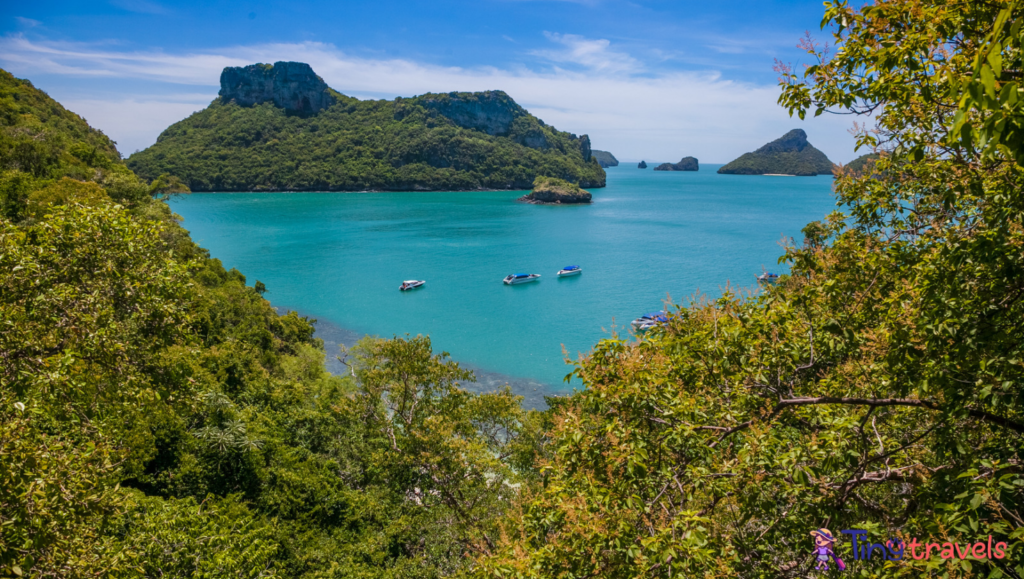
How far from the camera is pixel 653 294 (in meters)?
46.7

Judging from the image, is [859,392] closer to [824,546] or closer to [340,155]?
[824,546]

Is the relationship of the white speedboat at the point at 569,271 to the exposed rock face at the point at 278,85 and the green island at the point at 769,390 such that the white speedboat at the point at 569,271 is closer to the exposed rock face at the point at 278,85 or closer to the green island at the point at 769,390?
the green island at the point at 769,390

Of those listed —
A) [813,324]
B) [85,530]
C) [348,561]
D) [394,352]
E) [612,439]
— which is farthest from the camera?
[394,352]

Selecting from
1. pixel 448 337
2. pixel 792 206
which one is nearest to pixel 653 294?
pixel 448 337

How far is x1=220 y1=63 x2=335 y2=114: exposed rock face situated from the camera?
195250 millimetres

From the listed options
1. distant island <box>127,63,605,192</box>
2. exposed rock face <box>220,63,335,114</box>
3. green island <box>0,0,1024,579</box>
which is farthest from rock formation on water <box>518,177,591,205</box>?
exposed rock face <box>220,63,335,114</box>

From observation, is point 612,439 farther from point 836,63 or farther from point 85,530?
point 85,530

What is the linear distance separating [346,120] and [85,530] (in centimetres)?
21141

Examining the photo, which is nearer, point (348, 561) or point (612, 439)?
point (612, 439)

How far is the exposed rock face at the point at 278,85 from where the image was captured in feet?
641

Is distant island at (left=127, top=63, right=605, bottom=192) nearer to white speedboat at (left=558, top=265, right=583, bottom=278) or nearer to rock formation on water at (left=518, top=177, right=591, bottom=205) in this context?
Result: rock formation on water at (left=518, top=177, right=591, bottom=205)

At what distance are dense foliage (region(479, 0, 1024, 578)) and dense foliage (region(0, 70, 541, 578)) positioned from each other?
483cm

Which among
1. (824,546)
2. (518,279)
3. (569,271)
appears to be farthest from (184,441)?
(569,271)

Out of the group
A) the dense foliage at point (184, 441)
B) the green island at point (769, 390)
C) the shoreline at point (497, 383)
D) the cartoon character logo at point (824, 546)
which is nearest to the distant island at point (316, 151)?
the shoreline at point (497, 383)
